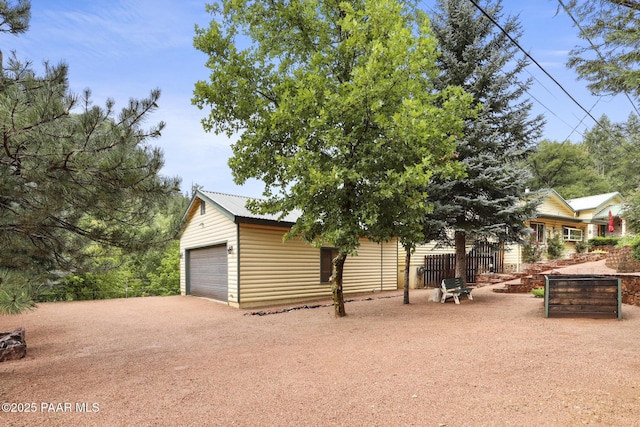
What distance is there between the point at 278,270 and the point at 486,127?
7.89 metres

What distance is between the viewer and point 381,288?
52.2ft

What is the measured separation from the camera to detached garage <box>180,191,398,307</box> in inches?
453

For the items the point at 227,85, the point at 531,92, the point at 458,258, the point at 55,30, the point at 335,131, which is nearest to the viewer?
the point at 55,30

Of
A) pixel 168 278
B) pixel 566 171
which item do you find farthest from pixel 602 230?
pixel 168 278

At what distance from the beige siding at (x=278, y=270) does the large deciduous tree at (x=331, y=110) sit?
302 cm

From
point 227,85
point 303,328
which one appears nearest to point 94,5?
point 227,85

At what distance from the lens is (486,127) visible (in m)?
10.5

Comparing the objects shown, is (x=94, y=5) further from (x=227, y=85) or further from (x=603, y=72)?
(x=603, y=72)

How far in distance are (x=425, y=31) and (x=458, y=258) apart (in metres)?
7.01

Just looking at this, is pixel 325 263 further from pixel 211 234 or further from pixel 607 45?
pixel 607 45

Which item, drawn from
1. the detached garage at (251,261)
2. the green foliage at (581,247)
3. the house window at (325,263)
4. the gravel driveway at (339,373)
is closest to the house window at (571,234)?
the green foliage at (581,247)

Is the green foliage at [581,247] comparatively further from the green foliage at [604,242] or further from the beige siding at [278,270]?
the beige siding at [278,270]

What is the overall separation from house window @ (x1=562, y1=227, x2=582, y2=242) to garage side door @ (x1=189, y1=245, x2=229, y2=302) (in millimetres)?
22393

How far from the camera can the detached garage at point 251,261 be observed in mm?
11507
